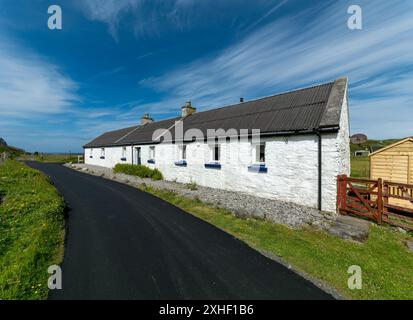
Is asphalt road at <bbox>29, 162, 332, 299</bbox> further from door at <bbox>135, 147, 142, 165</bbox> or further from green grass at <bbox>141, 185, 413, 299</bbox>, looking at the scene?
door at <bbox>135, 147, 142, 165</bbox>

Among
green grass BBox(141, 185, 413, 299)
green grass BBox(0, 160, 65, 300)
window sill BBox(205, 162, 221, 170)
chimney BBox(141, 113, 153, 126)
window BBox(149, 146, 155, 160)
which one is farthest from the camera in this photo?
chimney BBox(141, 113, 153, 126)

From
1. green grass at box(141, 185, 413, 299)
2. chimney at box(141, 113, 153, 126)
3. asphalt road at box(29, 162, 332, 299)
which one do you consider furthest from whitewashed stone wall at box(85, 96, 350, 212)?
chimney at box(141, 113, 153, 126)

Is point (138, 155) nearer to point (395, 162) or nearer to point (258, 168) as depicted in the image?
point (258, 168)

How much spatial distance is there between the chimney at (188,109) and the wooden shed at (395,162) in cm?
1473

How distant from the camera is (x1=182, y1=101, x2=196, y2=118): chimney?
2038 centimetres

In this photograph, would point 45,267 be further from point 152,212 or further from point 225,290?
point 152,212

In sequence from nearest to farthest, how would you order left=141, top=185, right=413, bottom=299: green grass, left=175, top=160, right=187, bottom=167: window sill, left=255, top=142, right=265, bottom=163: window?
left=141, top=185, right=413, bottom=299: green grass < left=255, top=142, right=265, bottom=163: window < left=175, top=160, right=187, bottom=167: window sill

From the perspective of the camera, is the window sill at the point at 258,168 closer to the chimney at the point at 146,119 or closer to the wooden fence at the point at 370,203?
the wooden fence at the point at 370,203

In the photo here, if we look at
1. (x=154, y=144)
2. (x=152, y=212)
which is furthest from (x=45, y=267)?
(x=154, y=144)

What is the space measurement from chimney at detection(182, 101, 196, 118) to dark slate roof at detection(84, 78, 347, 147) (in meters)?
4.28

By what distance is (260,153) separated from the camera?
36.6 feet

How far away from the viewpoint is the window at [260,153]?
36.2 ft

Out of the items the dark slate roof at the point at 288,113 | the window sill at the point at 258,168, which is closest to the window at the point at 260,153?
the window sill at the point at 258,168

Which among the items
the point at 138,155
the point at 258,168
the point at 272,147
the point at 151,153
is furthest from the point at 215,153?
the point at 138,155
